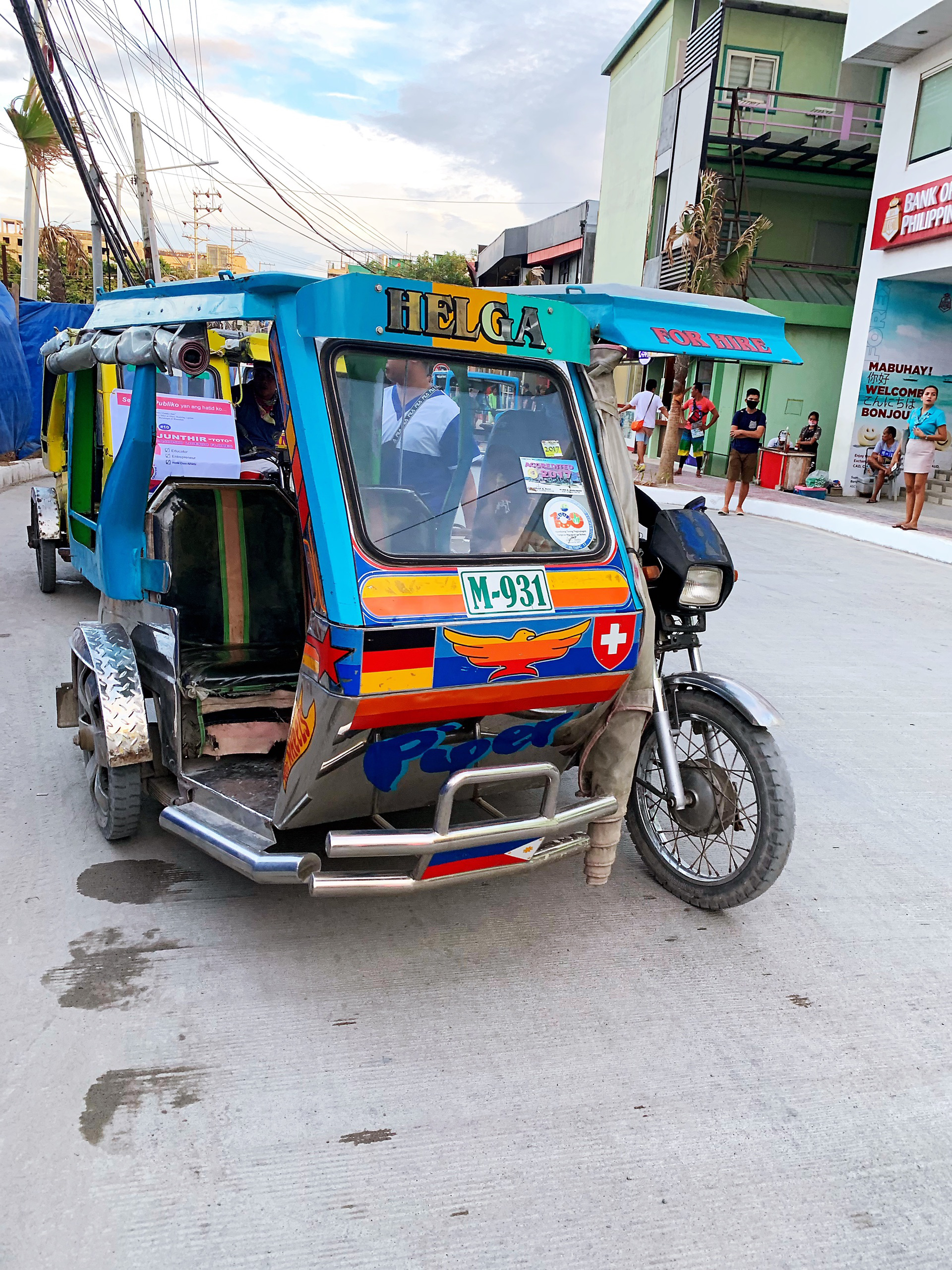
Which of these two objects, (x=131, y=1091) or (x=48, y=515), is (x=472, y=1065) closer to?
(x=131, y=1091)

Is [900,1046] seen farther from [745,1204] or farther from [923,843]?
[923,843]

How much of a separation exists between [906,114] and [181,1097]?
18.2 m

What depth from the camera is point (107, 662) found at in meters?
3.60

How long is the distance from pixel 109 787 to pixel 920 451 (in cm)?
1101

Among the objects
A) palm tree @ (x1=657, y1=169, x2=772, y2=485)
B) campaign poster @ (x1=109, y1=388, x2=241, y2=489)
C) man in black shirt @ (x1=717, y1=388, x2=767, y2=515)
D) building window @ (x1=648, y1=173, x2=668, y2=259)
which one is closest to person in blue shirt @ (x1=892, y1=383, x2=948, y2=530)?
man in black shirt @ (x1=717, y1=388, x2=767, y2=515)

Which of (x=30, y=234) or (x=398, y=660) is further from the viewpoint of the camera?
(x=30, y=234)

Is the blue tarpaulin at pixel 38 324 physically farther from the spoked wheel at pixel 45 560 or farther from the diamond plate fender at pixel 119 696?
the diamond plate fender at pixel 119 696

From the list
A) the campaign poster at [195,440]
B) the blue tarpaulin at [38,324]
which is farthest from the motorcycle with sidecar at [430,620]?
the blue tarpaulin at [38,324]

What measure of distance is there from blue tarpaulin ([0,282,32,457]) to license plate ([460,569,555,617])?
38.9 feet

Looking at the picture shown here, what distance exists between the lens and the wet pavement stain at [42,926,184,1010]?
9.08ft

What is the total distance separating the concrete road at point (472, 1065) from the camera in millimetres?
2100

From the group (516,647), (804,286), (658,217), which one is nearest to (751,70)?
(658,217)

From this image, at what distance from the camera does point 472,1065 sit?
103 inches

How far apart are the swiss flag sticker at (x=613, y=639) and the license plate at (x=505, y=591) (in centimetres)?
19
